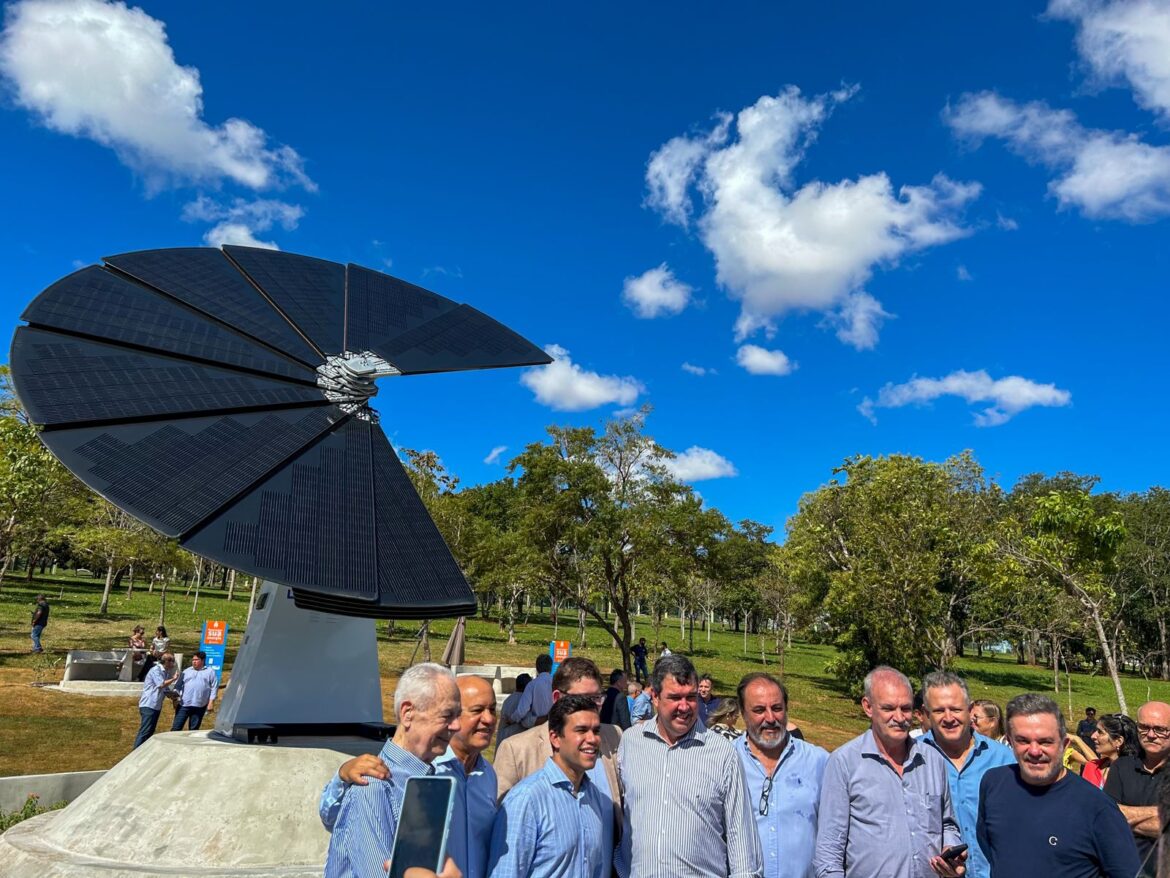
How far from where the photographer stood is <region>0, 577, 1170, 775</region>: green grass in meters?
15.9

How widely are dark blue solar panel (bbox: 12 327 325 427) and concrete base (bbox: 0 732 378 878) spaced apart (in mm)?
3576

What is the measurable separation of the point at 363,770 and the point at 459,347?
8.63 meters

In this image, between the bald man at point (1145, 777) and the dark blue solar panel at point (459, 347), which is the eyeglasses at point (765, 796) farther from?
the dark blue solar panel at point (459, 347)

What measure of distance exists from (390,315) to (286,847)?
23.9ft

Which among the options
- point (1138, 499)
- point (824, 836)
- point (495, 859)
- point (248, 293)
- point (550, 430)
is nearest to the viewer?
point (495, 859)

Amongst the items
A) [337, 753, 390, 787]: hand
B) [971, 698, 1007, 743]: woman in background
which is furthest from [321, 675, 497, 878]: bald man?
[971, 698, 1007, 743]: woman in background

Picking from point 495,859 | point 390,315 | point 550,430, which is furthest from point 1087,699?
point 495,859

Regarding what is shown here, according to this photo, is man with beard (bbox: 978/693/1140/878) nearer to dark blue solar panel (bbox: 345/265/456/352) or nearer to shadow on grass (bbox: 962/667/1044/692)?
dark blue solar panel (bbox: 345/265/456/352)

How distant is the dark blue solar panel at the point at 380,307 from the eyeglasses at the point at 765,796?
25.1 ft

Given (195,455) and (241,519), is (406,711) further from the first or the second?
(195,455)

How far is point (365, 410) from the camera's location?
9.85 meters

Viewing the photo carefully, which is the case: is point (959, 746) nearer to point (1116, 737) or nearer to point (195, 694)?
point (1116, 737)

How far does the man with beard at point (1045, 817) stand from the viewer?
3.84 metres

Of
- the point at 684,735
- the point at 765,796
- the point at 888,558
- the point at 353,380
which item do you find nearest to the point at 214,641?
the point at 353,380
